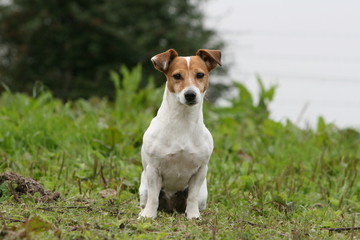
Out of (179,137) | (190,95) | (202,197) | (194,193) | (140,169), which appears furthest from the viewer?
(140,169)

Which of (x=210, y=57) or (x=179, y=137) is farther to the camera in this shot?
(x=210, y=57)

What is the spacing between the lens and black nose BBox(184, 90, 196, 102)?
439 cm

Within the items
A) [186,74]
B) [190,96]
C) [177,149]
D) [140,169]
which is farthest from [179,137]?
[140,169]

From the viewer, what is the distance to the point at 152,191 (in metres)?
4.70

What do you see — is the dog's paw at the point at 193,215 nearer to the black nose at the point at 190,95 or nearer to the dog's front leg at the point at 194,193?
the dog's front leg at the point at 194,193

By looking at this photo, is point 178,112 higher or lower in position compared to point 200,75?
lower

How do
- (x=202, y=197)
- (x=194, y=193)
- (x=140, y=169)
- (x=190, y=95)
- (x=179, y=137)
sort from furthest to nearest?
1. (x=140, y=169)
2. (x=202, y=197)
3. (x=194, y=193)
4. (x=179, y=137)
5. (x=190, y=95)

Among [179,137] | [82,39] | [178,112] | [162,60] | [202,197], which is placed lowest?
[202,197]

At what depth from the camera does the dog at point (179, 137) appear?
15.0ft

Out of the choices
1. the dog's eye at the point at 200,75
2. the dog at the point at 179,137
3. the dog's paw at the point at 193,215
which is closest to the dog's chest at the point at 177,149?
the dog at the point at 179,137

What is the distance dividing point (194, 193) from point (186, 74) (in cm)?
94

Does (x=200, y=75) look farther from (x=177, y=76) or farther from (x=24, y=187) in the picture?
(x=24, y=187)

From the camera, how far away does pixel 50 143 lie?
23.2ft

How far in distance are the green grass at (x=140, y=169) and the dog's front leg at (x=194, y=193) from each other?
11cm
